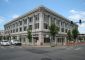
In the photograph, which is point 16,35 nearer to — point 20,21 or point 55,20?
point 20,21

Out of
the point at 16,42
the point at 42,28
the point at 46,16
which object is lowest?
the point at 16,42

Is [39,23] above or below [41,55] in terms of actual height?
above

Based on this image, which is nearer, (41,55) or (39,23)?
(41,55)

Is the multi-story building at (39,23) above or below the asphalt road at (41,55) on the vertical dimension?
above

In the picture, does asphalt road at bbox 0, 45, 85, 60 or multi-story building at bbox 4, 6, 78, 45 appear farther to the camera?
multi-story building at bbox 4, 6, 78, 45

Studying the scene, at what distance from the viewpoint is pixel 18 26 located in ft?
232

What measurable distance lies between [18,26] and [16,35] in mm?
5583

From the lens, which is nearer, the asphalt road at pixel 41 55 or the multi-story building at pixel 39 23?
the asphalt road at pixel 41 55

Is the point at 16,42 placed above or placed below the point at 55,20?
below

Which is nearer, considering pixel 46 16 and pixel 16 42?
pixel 16 42

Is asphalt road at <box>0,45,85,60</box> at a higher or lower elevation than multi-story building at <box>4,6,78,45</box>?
lower

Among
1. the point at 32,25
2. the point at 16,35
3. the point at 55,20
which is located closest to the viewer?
the point at 32,25

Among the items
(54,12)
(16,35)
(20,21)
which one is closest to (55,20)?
(54,12)

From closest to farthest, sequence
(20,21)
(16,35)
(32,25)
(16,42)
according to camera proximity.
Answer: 1. (16,42)
2. (32,25)
3. (20,21)
4. (16,35)
